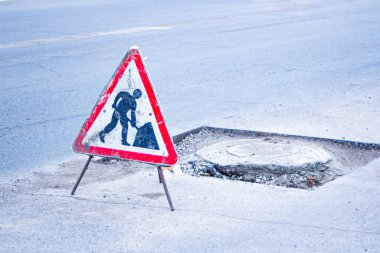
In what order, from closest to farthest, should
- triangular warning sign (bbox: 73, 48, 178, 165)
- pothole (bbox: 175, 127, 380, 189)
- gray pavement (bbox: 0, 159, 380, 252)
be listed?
gray pavement (bbox: 0, 159, 380, 252) → triangular warning sign (bbox: 73, 48, 178, 165) → pothole (bbox: 175, 127, 380, 189)

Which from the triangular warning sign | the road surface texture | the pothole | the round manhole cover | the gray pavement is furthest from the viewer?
the round manhole cover

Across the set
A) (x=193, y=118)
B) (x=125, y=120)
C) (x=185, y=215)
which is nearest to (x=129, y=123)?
(x=125, y=120)

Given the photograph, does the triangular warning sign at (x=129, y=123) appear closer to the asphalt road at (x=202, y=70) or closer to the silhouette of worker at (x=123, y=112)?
the silhouette of worker at (x=123, y=112)

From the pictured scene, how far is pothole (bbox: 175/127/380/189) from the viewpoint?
19.7 feet

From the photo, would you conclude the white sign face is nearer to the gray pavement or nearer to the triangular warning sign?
the triangular warning sign

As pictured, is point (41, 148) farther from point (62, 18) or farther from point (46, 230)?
point (62, 18)

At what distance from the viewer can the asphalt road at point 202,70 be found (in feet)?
25.3

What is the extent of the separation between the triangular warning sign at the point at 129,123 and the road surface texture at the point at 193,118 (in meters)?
0.35

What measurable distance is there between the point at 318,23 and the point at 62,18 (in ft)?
21.4

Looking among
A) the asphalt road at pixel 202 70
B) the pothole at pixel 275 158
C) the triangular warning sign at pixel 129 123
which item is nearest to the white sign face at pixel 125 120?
the triangular warning sign at pixel 129 123

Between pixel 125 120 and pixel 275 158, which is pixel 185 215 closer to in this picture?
pixel 125 120

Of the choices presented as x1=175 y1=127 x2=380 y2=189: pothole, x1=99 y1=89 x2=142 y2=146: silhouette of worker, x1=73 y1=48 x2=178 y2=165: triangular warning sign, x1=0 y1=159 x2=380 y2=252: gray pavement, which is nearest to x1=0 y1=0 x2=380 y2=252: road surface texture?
x1=0 y1=159 x2=380 y2=252: gray pavement

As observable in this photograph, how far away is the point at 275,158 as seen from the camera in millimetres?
6195

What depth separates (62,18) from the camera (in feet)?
62.3
